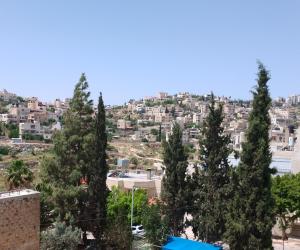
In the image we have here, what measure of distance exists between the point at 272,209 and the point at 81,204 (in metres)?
10.1

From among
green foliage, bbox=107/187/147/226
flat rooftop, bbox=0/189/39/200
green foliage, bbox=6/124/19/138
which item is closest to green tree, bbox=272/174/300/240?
green foliage, bbox=107/187/147/226

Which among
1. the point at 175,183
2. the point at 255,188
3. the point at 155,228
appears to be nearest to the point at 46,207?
the point at 155,228


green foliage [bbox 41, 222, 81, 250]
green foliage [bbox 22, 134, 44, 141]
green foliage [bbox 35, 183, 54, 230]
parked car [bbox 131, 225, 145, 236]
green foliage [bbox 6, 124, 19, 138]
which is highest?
green foliage [bbox 6, 124, 19, 138]

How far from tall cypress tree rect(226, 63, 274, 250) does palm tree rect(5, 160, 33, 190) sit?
13.8 meters

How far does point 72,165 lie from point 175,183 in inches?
230

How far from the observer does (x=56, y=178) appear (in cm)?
2406

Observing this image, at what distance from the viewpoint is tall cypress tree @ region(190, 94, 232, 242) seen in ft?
73.0

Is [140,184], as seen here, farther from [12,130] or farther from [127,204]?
[12,130]

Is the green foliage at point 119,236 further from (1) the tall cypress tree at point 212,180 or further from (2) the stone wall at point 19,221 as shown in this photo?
(2) the stone wall at point 19,221

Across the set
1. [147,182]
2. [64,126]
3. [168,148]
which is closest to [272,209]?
A: [168,148]

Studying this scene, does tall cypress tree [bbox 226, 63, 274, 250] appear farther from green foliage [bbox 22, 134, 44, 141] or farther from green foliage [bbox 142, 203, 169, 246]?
green foliage [bbox 22, 134, 44, 141]

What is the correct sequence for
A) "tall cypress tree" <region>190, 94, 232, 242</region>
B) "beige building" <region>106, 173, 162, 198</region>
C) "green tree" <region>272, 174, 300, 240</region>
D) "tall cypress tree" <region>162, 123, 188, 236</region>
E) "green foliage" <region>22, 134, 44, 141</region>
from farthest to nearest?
"green foliage" <region>22, 134, 44, 141</region>, "beige building" <region>106, 173, 162, 198</region>, "green tree" <region>272, 174, 300, 240</region>, "tall cypress tree" <region>162, 123, 188, 236</region>, "tall cypress tree" <region>190, 94, 232, 242</region>

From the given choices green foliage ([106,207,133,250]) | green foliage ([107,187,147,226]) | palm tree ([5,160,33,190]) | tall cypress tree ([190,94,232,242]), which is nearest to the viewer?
tall cypress tree ([190,94,232,242])

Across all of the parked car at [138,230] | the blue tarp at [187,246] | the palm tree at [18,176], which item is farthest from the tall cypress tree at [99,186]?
the palm tree at [18,176]
